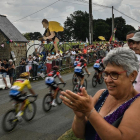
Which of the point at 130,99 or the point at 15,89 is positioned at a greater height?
the point at 130,99

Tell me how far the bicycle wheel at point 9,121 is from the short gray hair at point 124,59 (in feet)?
15.3

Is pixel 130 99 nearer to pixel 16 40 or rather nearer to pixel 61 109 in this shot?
pixel 61 109

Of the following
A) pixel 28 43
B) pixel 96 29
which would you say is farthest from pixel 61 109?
pixel 96 29

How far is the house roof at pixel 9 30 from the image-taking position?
19.6 meters

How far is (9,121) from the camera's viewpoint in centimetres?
571

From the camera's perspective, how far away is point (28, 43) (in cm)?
2230

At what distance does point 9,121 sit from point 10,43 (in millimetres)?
14610

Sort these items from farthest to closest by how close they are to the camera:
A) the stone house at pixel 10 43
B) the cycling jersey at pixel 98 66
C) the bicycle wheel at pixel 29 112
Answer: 1. the stone house at pixel 10 43
2. the cycling jersey at pixel 98 66
3. the bicycle wheel at pixel 29 112

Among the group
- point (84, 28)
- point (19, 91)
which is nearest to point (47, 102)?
point (19, 91)

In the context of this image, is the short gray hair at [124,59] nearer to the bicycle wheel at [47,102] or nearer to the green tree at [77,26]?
the bicycle wheel at [47,102]

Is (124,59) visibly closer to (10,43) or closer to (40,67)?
(40,67)

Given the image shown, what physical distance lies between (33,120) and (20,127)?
1.99 feet

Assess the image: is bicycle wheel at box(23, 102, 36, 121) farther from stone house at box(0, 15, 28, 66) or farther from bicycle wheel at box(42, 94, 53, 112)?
stone house at box(0, 15, 28, 66)

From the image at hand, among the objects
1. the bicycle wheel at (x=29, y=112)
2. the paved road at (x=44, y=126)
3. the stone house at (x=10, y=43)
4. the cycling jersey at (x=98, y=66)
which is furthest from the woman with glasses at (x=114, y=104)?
the stone house at (x=10, y=43)
